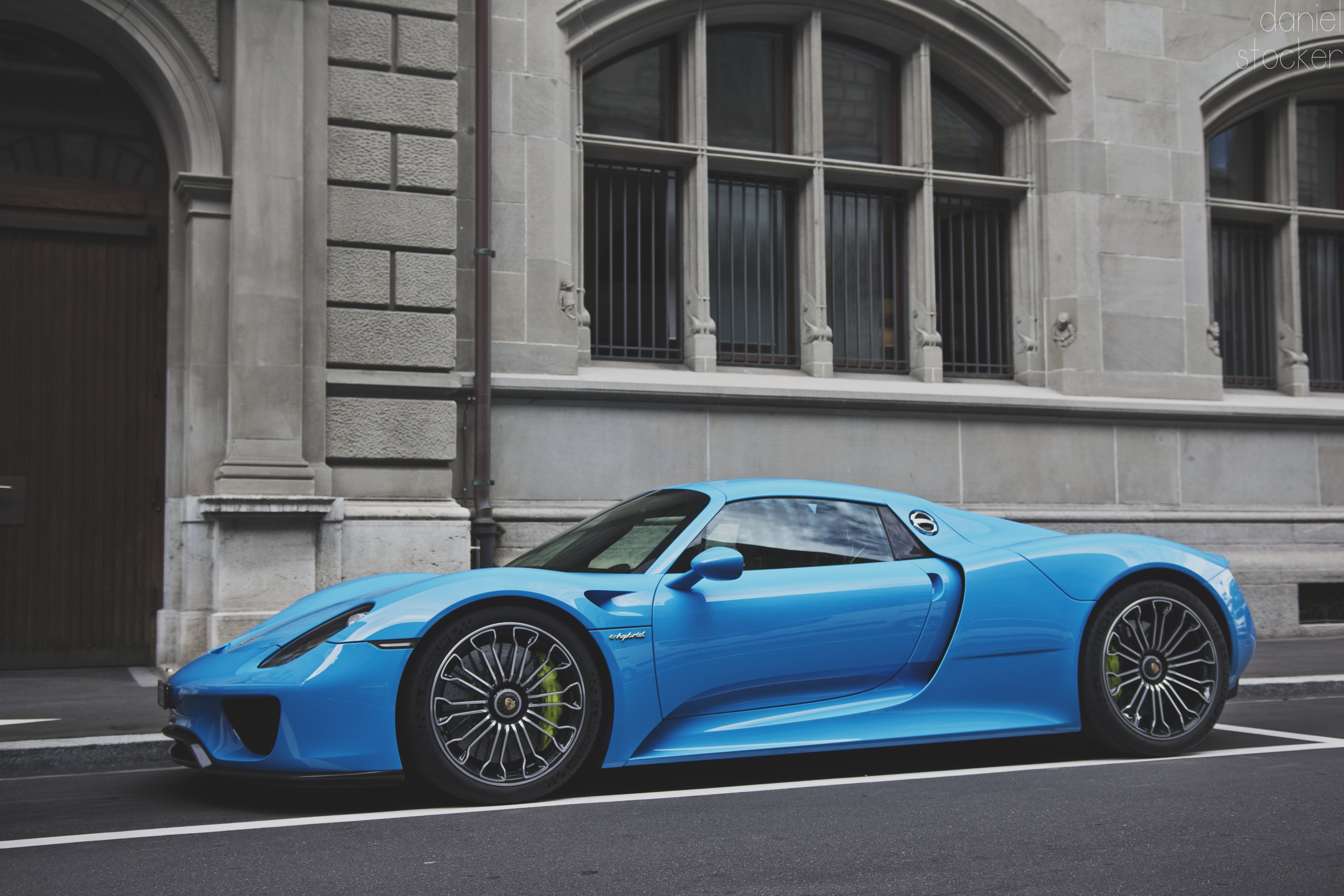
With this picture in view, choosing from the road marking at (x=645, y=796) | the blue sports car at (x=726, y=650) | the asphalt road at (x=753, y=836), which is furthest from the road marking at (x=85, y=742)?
the road marking at (x=645, y=796)

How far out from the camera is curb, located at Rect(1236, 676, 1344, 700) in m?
7.55

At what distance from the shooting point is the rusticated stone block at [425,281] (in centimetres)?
899

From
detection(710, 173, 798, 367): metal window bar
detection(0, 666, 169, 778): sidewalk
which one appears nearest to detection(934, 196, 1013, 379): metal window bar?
detection(710, 173, 798, 367): metal window bar

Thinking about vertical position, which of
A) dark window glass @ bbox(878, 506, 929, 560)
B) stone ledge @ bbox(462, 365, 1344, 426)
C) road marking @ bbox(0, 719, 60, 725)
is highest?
stone ledge @ bbox(462, 365, 1344, 426)

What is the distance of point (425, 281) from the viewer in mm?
9031

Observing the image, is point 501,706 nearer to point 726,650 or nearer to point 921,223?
point 726,650

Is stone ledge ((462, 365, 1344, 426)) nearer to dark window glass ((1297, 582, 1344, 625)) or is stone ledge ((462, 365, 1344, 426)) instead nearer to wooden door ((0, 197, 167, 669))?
dark window glass ((1297, 582, 1344, 625))

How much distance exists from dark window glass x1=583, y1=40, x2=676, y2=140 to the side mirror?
21.4 ft

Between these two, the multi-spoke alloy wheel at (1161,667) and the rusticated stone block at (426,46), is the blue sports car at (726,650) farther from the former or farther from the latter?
the rusticated stone block at (426,46)

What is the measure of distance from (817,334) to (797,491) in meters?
5.71

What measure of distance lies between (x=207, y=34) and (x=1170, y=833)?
312 inches

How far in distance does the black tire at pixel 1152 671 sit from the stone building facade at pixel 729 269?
4.87 metres

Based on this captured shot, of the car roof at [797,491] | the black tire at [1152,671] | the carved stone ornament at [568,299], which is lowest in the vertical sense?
the black tire at [1152,671]

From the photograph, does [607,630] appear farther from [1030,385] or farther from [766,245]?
[1030,385]
